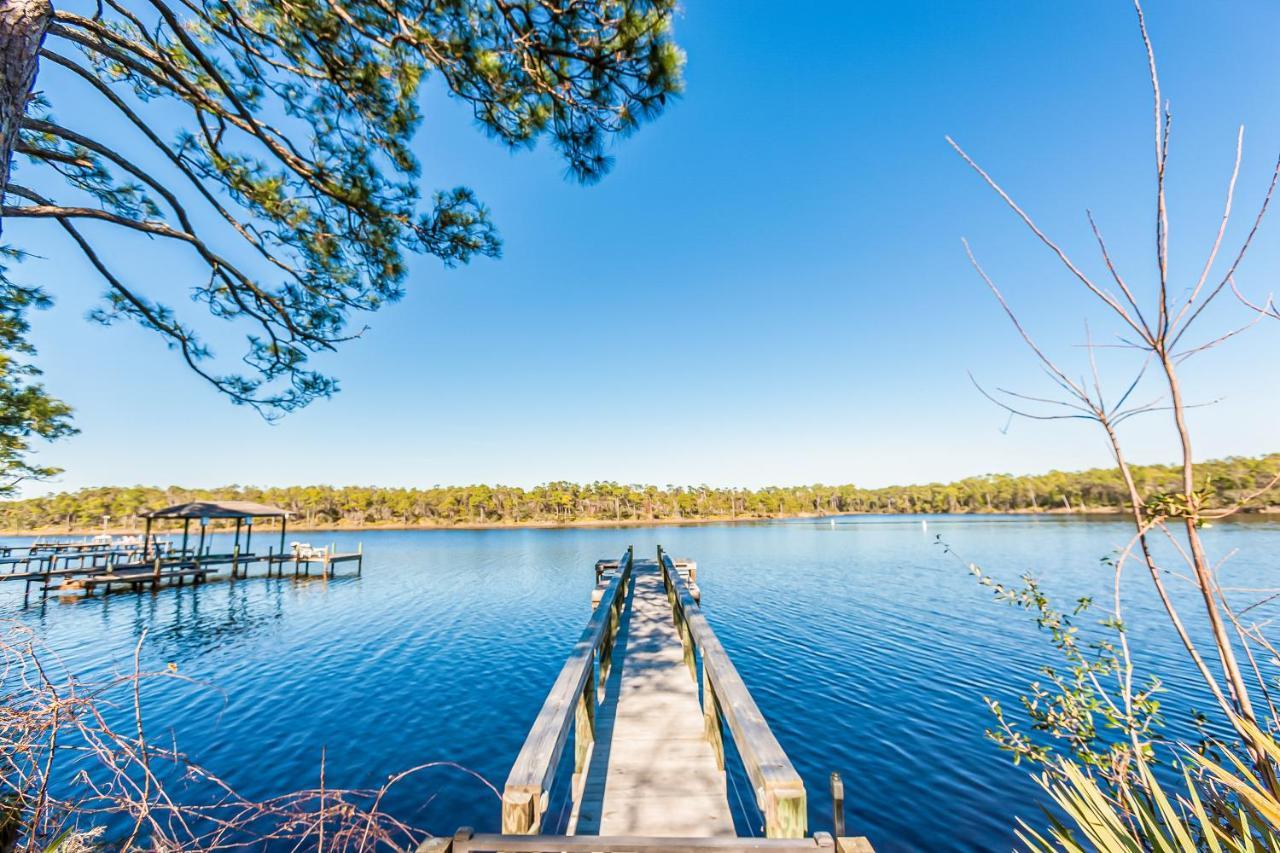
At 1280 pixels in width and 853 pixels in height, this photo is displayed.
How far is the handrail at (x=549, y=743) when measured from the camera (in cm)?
→ 226

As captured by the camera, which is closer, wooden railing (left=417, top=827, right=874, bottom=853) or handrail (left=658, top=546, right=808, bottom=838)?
wooden railing (left=417, top=827, right=874, bottom=853)

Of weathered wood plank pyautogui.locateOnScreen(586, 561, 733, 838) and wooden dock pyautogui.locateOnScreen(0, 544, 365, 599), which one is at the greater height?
weathered wood plank pyautogui.locateOnScreen(586, 561, 733, 838)

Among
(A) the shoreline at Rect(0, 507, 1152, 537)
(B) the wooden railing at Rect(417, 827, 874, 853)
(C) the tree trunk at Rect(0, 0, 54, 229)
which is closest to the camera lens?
(B) the wooden railing at Rect(417, 827, 874, 853)

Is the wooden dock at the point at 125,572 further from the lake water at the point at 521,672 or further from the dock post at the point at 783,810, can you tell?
the dock post at the point at 783,810

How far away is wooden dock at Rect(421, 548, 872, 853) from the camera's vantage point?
1.88m

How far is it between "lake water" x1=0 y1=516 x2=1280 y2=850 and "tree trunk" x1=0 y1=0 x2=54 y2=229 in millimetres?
3530

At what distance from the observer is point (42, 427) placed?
9.61m

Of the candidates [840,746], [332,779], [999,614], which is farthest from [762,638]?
[332,779]

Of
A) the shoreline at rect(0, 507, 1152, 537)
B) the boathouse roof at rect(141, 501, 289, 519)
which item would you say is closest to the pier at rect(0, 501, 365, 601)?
the boathouse roof at rect(141, 501, 289, 519)

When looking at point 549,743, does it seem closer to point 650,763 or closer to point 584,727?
point 584,727

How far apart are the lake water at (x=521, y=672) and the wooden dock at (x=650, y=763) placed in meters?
1.24

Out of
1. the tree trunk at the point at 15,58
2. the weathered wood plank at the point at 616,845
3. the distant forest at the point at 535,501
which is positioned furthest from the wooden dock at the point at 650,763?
the distant forest at the point at 535,501

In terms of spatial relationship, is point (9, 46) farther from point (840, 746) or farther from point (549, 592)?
point (549, 592)

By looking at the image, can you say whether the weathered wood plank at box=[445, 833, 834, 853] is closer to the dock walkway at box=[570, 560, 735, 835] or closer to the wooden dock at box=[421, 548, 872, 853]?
the wooden dock at box=[421, 548, 872, 853]
